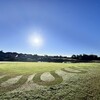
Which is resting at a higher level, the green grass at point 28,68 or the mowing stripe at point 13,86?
the green grass at point 28,68

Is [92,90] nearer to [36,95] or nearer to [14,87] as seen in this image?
[36,95]

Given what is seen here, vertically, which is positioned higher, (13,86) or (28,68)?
(28,68)

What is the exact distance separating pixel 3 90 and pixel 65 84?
9394 millimetres

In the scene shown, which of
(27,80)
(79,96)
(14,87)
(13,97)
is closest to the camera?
(13,97)

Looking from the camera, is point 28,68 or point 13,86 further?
point 28,68

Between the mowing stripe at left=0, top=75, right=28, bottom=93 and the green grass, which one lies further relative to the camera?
the green grass

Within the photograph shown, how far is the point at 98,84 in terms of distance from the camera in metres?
29.7

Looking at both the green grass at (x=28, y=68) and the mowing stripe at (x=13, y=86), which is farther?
the green grass at (x=28, y=68)

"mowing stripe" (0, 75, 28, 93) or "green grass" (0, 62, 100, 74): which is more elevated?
"green grass" (0, 62, 100, 74)

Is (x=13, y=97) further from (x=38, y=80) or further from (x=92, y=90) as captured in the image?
(x=92, y=90)

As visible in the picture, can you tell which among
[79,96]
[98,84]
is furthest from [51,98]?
[98,84]

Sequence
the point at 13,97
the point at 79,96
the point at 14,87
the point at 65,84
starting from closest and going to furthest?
1. the point at 13,97
2. the point at 79,96
3. the point at 14,87
4. the point at 65,84

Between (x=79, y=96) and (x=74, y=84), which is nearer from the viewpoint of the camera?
(x=79, y=96)

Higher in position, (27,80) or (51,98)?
(27,80)
